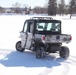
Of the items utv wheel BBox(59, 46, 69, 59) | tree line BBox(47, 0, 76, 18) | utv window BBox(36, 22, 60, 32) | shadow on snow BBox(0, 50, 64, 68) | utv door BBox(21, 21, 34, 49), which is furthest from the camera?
tree line BBox(47, 0, 76, 18)

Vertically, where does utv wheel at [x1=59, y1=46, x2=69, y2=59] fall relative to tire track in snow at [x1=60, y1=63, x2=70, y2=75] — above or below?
above

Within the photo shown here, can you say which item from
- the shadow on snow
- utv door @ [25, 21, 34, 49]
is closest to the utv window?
utv door @ [25, 21, 34, 49]

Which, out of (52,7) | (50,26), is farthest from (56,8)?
(50,26)

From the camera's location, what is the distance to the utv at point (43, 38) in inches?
491

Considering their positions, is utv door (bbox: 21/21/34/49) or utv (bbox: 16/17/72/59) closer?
utv (bbox: 16/17/72/59)

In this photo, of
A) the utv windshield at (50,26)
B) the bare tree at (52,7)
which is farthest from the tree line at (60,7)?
the utv windshield at (50,26)

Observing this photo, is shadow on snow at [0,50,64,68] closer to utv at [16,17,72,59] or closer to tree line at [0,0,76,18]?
utv at [16,17,72,59]

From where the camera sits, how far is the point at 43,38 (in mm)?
12156

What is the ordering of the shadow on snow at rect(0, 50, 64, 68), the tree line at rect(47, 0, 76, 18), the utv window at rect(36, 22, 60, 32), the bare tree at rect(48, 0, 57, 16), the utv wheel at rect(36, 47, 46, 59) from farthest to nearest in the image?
1. the bare tree at rect(48, 0, 57, 16)
2. the tree line at rect(47, 0, 76, 18)
3. the utv window at rect(36, 22, 60, 32)
4. the utv wheel at rect(36, 47, 46, 59)
5. the shadow on snow at rect(0, 50, 64, 68)

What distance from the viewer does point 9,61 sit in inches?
468

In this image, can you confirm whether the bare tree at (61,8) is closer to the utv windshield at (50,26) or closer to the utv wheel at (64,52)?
the utv windshield at (50,26)

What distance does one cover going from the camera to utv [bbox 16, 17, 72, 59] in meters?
12.5

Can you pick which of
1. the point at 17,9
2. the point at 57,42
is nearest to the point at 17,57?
the point at 57,42

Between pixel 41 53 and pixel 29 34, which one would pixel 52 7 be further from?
pixel 41 53
